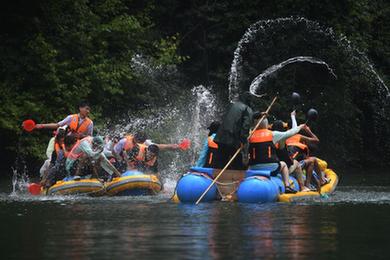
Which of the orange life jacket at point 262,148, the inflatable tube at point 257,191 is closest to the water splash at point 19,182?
the orange life jacket at point 262,148

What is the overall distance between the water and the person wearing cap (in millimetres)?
1403

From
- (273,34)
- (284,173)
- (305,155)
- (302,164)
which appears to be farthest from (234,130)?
(273,34)

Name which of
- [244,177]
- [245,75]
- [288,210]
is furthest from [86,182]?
[245,75]

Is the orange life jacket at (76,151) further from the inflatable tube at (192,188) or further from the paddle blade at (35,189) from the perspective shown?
the inflatable tube at (192,188)

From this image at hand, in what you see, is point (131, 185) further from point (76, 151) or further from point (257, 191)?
point (257, 191)

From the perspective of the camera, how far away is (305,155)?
2372 centimetres

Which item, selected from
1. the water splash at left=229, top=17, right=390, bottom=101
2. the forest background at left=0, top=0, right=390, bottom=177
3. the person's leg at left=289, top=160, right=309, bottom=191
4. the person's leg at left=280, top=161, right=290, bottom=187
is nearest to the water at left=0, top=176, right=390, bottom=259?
the person's leg at left=280, top=161, right=290, bottom=187

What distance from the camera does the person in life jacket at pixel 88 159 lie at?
76.6 feet

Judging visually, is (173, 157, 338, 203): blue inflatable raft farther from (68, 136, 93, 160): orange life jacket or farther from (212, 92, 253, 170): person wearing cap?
(68, 136, 93, 160): orange life jacket

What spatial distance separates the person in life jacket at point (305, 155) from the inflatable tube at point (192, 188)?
8.68ft

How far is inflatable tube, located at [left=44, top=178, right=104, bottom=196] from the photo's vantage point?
76.6 ft

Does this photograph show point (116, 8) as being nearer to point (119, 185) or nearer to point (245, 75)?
point (245, 75)

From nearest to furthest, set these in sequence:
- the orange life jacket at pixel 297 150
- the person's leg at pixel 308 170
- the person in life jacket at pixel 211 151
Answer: the person in life jacket at pixel 211 151, the person's leg at pixel 308 170, the orange life jacket at pixel 297 150

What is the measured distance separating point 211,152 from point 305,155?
249cm
